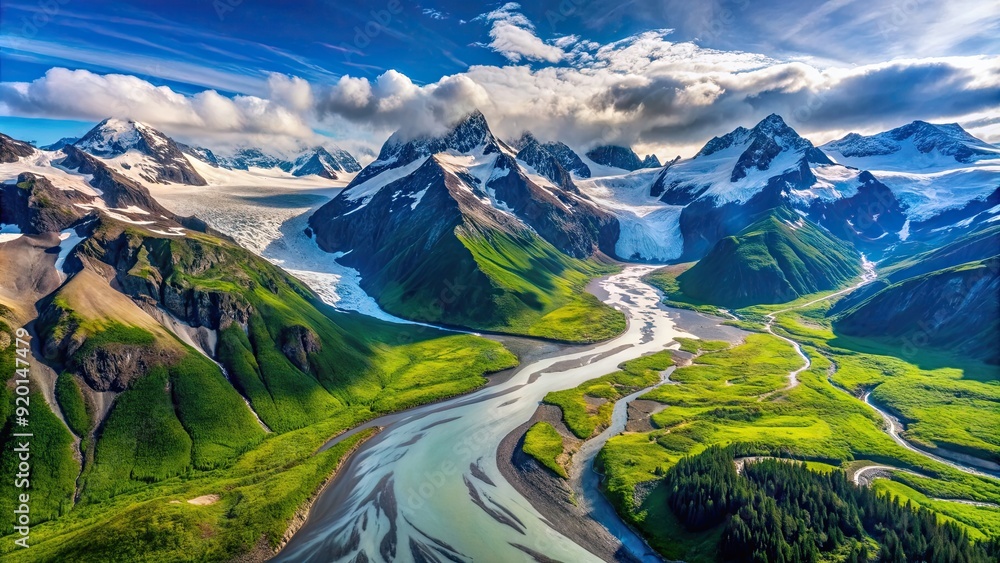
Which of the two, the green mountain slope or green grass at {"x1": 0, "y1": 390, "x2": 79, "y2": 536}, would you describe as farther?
the green mountain slope

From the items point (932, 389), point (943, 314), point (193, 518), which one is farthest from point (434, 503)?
point (943, 314)

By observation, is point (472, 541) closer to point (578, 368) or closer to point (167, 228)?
point (578, 368)

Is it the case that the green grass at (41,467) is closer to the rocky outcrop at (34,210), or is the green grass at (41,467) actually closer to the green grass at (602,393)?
the rocky outcrop at (34,210)

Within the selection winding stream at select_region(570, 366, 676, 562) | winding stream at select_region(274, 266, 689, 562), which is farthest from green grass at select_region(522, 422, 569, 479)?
winding stream at select_region(274, 266, 689, 562)

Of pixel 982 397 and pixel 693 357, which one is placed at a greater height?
pixel 982 397

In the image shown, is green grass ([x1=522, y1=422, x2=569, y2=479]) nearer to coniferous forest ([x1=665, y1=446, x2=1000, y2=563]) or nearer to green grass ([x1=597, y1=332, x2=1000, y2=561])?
green grass ([x1=597, y1=332, x2=1000, y2=561])

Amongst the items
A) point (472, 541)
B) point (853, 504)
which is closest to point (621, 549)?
point (472, 541)

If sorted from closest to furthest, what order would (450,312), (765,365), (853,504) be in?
1. (853,504)
2. (765,365)
3. (450,312)
